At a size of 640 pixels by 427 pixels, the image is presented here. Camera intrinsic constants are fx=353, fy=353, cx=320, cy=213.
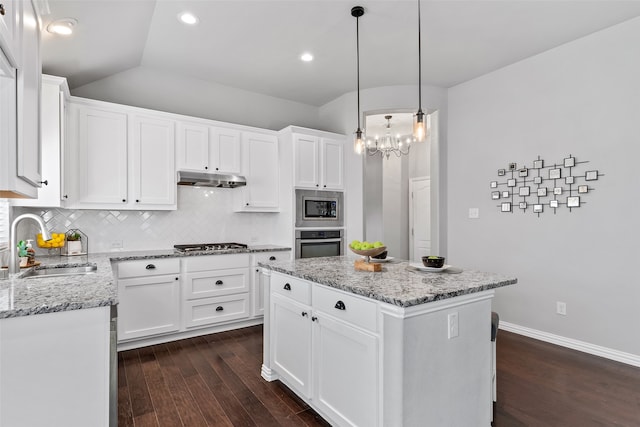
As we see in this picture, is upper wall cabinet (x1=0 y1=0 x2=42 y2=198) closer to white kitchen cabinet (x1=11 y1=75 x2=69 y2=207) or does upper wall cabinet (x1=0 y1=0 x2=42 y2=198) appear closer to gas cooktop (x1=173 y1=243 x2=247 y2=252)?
white kitchen cabinet (x1=11 y1=75 x2=69 y2=207)

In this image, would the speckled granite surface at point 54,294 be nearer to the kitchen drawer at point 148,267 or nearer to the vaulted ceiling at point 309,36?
the kitchen drawer at point 148,267

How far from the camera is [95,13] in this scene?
8.27 ft

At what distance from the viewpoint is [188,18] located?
9.81 feet

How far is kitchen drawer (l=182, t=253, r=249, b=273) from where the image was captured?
11.9 feet

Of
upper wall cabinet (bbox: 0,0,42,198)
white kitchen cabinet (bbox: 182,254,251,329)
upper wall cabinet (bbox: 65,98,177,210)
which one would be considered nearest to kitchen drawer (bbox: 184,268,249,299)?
white kitchen cabinet (bbox: 182,254,251,329)

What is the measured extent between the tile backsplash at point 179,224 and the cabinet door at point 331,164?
67 cm

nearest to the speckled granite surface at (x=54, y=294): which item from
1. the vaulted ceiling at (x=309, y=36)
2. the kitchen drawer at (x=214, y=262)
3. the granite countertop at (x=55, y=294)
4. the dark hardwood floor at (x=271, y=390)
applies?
the granite countertop at (x=55, y=294)

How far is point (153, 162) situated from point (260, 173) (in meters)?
1.22

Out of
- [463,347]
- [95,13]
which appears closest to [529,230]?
[463,347]

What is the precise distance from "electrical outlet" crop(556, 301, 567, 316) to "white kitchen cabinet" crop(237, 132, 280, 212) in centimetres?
322

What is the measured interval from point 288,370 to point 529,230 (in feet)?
9.60

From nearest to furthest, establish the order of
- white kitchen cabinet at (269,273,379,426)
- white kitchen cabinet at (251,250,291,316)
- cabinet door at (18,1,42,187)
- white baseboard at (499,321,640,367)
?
cabinet door at (18,1,42,187) < white kitchen cabinet at (269,273,379,426) < white baseboard at (499,321,640,367) < white kitchen cabinet at (251,250,291,316)

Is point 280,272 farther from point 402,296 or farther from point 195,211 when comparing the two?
point 195,211

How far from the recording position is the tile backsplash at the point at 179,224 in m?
3.52
